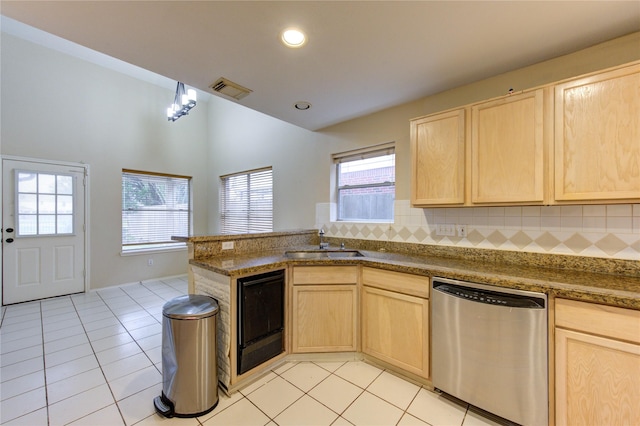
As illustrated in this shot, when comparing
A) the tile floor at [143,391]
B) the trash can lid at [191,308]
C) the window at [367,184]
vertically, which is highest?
the window at [367,184]

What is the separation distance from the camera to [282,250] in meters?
2.79

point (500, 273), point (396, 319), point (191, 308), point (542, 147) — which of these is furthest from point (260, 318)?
point (542, 147)

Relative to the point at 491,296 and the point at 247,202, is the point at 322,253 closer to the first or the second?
the point at 491,296

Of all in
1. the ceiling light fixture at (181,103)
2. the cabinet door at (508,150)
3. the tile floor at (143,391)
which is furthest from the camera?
the ceiling light fixture at (181,103)

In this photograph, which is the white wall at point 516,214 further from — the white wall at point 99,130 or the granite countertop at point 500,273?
the white wall at point 99,130

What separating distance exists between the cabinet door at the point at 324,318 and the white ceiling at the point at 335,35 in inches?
72.4

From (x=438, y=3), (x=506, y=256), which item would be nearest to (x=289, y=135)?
(x=438, y=3)

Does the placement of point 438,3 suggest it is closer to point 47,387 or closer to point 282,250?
point 282,250

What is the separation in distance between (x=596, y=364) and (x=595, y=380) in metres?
0.09

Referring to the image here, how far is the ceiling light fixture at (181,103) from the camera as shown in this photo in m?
3.89

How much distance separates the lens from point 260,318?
2.01m

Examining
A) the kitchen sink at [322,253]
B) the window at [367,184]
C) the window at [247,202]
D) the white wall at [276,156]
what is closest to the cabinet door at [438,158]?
the window at [367,184]

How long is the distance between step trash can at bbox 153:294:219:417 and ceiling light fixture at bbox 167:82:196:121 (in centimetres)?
336

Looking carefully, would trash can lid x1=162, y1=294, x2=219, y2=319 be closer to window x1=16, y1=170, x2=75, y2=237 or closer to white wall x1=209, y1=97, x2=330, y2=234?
white wall x1=209, y1=97, x2=330, y2=234
